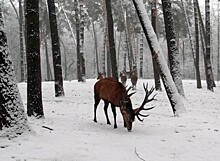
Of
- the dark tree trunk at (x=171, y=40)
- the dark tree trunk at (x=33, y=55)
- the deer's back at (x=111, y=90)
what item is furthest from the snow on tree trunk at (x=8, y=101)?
the dark tree trunk at (x=171, y=40)

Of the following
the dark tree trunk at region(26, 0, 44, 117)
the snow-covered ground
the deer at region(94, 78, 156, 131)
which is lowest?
the snow-covered ground

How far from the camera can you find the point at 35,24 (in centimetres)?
926

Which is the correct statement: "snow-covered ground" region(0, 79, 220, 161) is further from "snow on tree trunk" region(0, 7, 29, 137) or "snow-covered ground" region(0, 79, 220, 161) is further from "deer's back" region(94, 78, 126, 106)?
"deer's back" region(94, 78, 126, 106)

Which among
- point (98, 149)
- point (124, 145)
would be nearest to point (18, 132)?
point (98, 149)

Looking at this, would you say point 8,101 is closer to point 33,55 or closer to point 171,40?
point 33,55

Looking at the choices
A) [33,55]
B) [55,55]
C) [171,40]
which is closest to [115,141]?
[33,55]

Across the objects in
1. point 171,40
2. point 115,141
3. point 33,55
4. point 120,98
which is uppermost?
point 171,40

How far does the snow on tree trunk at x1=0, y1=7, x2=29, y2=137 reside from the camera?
688 centimetres

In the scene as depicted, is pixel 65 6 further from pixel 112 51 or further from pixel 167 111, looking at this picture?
pixel 167 111

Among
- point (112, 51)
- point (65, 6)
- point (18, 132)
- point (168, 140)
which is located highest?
point (65, 6)

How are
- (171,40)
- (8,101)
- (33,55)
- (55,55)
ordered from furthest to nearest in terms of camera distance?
(55,55) < (171,40) < (33,55) < (8,101)

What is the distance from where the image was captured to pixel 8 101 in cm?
696

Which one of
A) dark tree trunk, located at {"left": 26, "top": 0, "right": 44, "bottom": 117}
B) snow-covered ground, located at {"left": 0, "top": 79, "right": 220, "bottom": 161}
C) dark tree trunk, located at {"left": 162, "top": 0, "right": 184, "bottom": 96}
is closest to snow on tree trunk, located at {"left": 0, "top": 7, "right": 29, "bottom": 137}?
snow-covered ground, located at {"left": 0, "top": 79, "right": 220, "bottom": 161}

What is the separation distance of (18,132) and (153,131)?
3.80 meters
